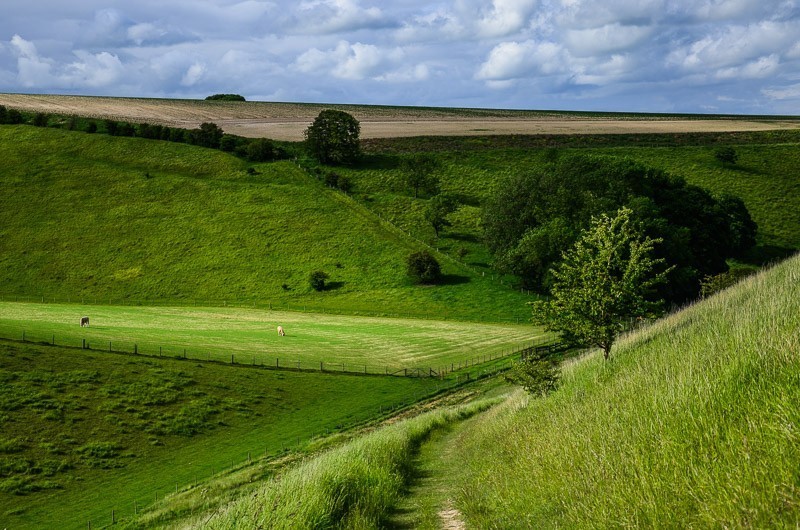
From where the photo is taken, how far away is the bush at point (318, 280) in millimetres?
101125

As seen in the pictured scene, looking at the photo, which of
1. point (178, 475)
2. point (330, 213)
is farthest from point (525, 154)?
point (178, 475)

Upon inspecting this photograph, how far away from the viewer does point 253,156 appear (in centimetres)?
14975

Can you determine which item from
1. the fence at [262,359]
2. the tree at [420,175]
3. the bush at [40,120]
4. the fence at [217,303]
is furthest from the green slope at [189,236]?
the fence at [262,359]

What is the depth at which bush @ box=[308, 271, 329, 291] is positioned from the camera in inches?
3981

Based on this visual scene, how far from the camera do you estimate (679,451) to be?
877 centimetres

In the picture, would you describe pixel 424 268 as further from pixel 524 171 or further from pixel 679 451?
pixel 679 451

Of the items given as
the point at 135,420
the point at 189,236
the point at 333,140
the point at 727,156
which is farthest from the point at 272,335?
the point at 727,156

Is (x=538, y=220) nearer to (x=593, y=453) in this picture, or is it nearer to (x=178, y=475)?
(x=178, y=475)

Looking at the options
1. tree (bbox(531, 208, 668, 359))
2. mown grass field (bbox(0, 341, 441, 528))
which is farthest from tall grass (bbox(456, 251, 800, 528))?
mown grass field (bbox(0, 341, 441, 528))

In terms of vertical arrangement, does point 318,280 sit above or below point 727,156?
below

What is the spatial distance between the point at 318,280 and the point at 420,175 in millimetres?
45550

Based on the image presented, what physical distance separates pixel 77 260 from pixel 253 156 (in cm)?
5149

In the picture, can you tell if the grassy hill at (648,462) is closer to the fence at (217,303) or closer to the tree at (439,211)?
the fence at (217,303)

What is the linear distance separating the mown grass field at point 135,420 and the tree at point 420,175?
8261cm
